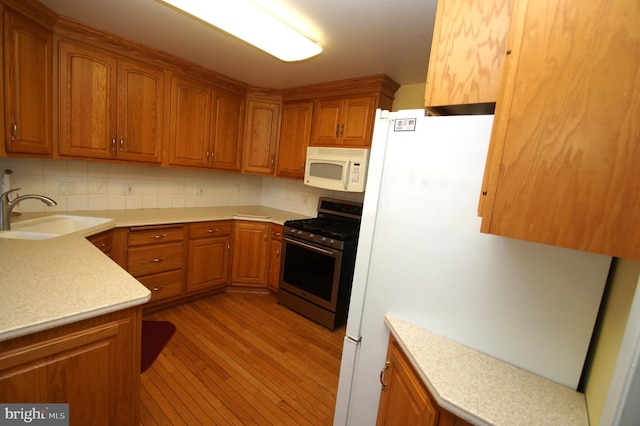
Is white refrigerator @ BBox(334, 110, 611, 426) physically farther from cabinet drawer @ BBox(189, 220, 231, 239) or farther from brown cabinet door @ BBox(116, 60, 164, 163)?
brown cabinet door @ BBox(116, 60, 164, 163)

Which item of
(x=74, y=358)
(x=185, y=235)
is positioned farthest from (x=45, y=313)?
(x=185, y=235)

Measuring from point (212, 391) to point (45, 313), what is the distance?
1.24 m

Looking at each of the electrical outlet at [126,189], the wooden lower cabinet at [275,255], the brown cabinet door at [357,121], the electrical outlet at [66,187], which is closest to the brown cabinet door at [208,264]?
the wooden lower cabinet at [275,255]

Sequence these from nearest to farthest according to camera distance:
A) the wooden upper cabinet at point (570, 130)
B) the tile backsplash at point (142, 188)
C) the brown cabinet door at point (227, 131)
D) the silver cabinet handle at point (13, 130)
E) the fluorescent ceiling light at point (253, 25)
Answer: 1. the wooden upper cabinet at point (570, 130)
2. the fluorescent ceiling light at point (253, 25)
3. the silver cabinet handle at point (13, 130)
4. the tile backsplash at point (142, 188)
5. the brown cabinet door at point (227, 131)

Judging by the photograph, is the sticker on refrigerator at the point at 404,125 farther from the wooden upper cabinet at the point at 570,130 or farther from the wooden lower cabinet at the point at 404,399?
the wooden lower cabinet at the point at 404,399

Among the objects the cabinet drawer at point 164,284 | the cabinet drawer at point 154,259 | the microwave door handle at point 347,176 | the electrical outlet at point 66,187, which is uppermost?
the microwave door handle at point 347,176

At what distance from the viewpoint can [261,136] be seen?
3330 mm

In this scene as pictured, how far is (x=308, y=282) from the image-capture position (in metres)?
2.80

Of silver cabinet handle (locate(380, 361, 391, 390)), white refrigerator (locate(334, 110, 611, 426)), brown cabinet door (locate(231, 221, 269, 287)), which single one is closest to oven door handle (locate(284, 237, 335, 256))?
brown cabinet door (locate(231, 221, 269, 287))

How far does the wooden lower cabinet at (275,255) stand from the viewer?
3078 mm

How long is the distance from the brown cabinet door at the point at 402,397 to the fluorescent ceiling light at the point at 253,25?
1815mm

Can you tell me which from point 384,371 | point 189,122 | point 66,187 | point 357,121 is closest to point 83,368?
point 384,371

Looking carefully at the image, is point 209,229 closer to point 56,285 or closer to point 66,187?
point 66,187

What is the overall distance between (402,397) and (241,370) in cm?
138
